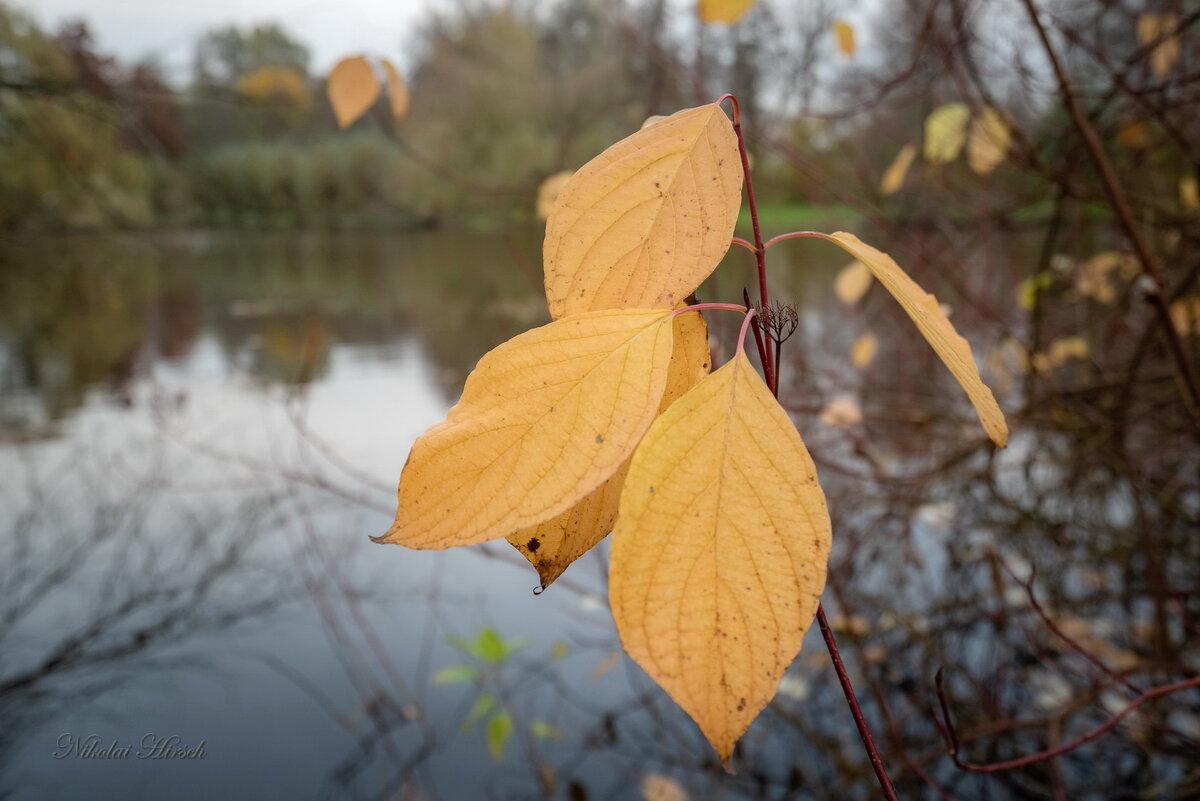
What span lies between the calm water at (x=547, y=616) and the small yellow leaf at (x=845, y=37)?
0.80 ft

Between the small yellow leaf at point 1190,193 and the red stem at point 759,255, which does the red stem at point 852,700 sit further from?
the small yellow leaf at point 1190,193

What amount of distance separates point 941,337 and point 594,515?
0.30ft

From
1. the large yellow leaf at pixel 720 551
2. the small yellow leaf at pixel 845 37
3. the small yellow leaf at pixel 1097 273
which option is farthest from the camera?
the small yellow leaf at pixel 1097 273

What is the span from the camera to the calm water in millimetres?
926

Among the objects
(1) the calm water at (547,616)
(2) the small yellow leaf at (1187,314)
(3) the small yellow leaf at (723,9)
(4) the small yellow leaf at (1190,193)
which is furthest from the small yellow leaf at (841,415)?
(4) the small yellow leaf at (1190,193)

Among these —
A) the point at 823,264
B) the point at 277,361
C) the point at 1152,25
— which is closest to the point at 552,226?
the point at 1152,25

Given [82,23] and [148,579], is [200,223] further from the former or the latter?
[148,579]

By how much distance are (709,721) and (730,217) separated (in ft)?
0.35

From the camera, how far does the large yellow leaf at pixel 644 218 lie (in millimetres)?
177

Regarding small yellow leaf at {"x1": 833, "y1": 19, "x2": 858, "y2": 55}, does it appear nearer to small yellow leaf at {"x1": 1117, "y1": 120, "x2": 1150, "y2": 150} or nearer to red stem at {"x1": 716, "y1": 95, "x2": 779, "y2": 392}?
small yellow leaf at {"x1": 1117, "y1": 120, "x2": 1150, "y2": 150}

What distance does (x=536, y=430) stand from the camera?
16 centimetres

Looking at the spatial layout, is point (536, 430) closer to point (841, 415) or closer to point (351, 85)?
point (351, 85)

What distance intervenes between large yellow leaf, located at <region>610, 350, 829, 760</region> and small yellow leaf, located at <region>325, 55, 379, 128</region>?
0.55 metres
